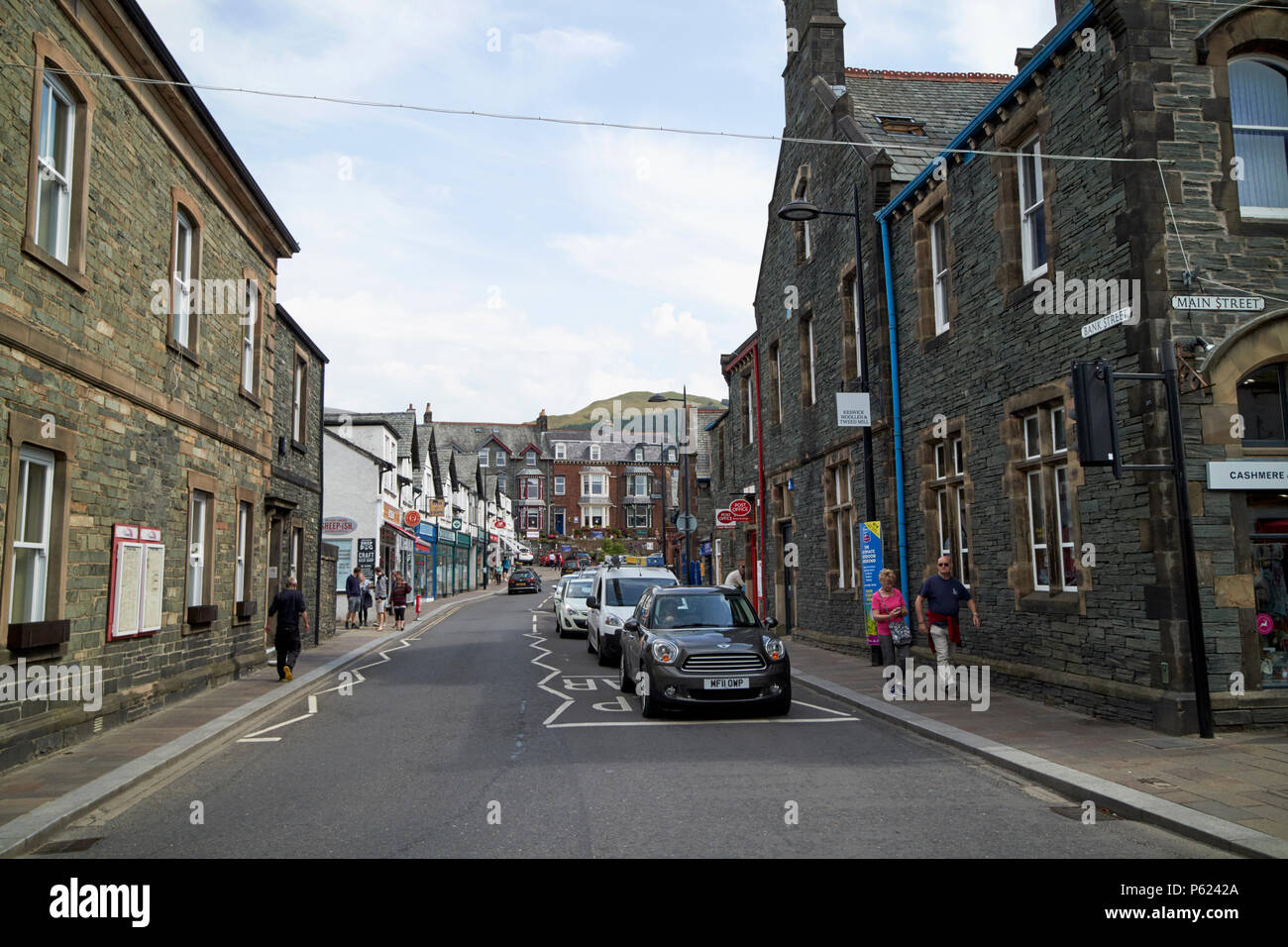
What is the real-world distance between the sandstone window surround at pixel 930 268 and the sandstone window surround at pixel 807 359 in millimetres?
5891

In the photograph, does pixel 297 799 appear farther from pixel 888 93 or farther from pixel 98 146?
pixel 888 93

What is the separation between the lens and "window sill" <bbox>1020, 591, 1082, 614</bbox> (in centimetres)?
1106

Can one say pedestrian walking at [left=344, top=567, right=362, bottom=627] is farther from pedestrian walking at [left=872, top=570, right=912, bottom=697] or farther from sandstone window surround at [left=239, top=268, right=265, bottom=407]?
pedestrian walking at [left=872, top=570, right=912, bottom=697]

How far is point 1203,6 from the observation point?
10102 millimetres

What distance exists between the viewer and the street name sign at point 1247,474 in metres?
9.41

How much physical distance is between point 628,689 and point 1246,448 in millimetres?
8487

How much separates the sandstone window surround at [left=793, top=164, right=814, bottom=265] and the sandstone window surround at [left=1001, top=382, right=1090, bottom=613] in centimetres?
1007

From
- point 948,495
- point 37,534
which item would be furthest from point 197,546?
point 948,495

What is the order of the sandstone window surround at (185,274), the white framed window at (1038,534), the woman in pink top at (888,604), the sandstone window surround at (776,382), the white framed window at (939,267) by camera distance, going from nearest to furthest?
the white framed window at (1038,534), the sandstone window surround at (185,274), the woman in pink top at (888,604), the white framed window at (939,267), the sandstone window surround at (776,382)

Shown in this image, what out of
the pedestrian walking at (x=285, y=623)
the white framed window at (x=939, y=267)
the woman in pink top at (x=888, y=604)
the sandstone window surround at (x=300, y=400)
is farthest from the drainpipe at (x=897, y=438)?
the sandstone window surround at (x=300, y=400)

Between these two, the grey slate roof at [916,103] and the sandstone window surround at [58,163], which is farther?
the grey slate roof at [916,103]

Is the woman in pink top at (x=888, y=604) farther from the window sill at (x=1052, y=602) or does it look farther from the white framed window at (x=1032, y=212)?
the white framed window at (x=1032, y=212)

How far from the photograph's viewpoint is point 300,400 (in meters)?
22.5
